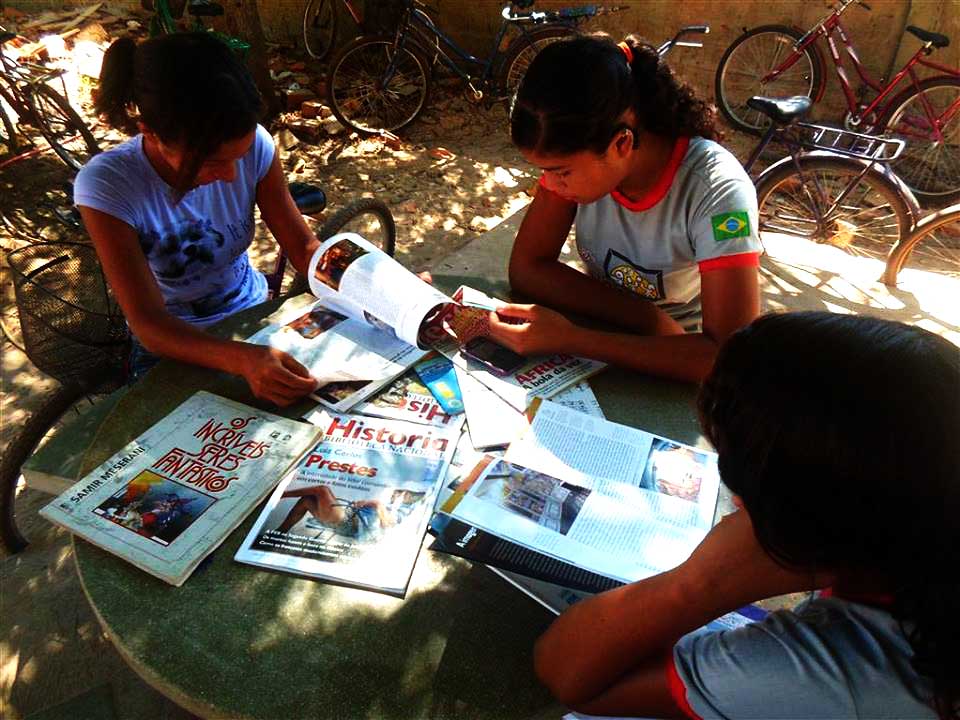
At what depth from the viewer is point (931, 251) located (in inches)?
163

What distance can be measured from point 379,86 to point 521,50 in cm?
126

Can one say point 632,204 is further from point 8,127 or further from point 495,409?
point 8,127

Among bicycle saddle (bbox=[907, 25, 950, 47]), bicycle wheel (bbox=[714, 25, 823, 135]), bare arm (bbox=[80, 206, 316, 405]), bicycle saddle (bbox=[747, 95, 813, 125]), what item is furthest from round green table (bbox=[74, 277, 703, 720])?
bicycle wheel (bbox=[714, 25, 823, 135])

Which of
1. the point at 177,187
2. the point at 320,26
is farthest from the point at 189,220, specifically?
the point at 320,26

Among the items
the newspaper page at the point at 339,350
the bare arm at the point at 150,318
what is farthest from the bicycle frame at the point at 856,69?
the bare arm at the point at 150,318

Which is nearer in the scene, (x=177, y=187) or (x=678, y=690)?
(x=678, y=690)

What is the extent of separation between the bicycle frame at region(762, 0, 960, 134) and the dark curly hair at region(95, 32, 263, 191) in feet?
15.8

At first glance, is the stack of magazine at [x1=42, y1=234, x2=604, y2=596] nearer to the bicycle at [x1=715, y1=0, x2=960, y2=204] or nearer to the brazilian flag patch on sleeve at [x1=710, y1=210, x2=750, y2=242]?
the brazilian flag patch on sleeve at [x1=710, y1=210, x2=750, y2=242]

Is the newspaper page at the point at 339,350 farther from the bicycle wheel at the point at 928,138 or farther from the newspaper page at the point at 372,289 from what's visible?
the bicycle wheel at the point at 928,138

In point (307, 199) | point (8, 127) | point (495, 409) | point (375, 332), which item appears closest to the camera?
point (495, 409)

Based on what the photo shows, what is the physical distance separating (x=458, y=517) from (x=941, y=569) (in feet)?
2.07

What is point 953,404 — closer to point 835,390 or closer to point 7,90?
point 835,390

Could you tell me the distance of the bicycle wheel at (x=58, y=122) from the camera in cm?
425

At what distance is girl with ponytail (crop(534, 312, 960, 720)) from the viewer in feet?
2.11
